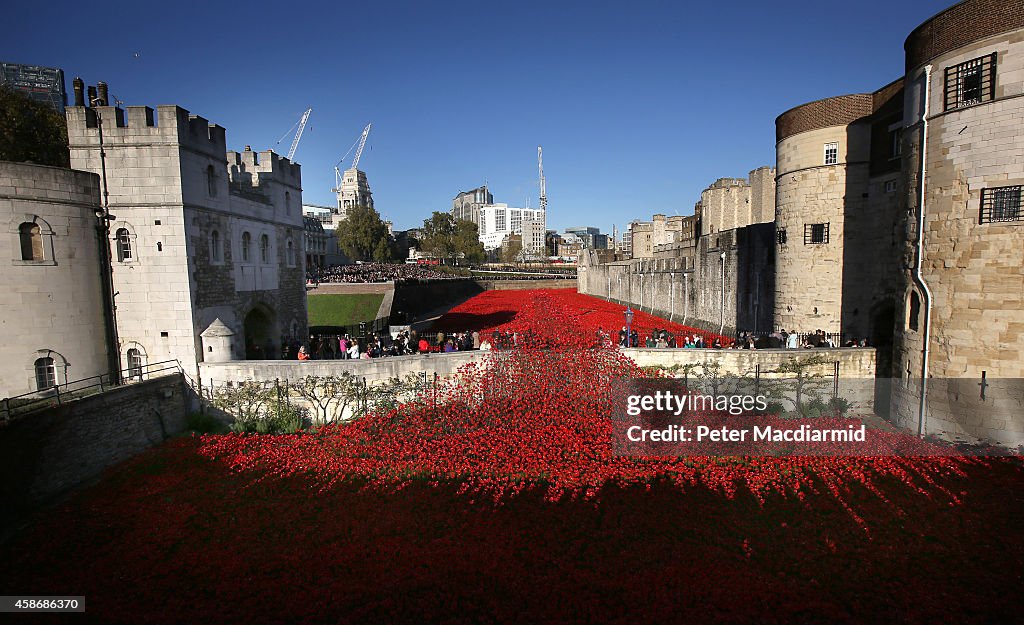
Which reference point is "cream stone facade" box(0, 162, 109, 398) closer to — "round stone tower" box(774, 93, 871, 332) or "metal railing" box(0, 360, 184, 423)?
"metal railing" box(0, 360, 184, 423)

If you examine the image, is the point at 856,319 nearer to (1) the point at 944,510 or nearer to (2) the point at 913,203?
(2) the point at 913,203

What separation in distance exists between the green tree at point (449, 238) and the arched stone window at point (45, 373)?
7204 cm

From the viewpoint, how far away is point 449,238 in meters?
87.2

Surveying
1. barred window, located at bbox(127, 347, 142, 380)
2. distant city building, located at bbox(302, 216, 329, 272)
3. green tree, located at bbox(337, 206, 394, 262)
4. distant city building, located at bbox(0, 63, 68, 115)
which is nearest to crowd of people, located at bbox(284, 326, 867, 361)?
barred window, located at bbox(127, 347, 142, 380)

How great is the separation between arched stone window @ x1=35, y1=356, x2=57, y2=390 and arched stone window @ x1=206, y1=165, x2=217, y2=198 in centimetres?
692

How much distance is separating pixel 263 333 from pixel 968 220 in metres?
24.6

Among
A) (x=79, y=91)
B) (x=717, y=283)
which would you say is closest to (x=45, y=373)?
(x=79, y=91)

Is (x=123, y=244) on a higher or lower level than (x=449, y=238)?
lower

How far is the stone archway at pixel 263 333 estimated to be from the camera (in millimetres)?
21234

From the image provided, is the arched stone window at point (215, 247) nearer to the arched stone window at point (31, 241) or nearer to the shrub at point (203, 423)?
the arched stone window at point (31, 241)

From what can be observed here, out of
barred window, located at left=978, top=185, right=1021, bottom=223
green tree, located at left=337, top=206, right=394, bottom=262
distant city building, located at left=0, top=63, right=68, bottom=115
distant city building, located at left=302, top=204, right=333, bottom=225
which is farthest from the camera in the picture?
distant city building, located at left=302, top=204, right=333, bottom=225

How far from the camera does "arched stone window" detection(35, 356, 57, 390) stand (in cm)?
1433

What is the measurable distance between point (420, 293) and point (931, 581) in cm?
3433

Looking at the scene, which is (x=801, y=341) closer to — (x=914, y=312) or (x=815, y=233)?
(x=815, y=233)
